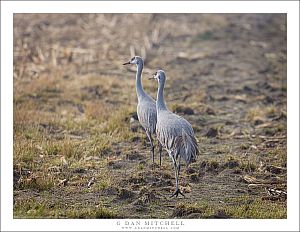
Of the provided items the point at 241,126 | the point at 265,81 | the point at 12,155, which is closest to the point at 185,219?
the point at 12,155

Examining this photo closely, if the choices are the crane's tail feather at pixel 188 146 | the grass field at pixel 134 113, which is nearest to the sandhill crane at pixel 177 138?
the crane's tail feather at pixel 188 146

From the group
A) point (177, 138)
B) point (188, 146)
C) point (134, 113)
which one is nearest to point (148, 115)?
point (177, 138)

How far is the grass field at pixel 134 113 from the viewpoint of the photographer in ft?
35.2

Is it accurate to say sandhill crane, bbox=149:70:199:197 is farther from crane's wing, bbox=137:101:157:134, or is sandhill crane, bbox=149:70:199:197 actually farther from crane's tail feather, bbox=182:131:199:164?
crane's wing, bbox=137:101:157:134

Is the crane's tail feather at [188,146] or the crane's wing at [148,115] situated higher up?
the crane's wing at [148,115]

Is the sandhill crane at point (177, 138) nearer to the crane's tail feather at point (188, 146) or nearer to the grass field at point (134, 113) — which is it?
the crane's tail feather at point (188, 146)

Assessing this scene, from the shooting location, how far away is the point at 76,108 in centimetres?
1541

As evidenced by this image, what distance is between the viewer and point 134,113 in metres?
14.6

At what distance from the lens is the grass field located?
10.7 meters

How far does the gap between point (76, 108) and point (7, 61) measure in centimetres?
304

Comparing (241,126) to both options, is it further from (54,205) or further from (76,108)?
(54,205)

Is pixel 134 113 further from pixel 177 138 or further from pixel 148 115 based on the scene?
pixel 177 138

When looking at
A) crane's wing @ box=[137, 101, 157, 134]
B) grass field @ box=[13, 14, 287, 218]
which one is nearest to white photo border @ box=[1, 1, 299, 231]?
grass field @ box=[13, 14, 287, 218]

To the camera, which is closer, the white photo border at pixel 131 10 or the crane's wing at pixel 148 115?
the white photo border at pixel 131 10
